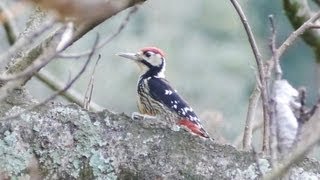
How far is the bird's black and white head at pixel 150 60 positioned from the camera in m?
6.05

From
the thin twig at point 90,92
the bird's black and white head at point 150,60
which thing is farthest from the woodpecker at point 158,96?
the thin twig at point 90,92

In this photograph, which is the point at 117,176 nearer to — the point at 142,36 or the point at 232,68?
the point at 142,36

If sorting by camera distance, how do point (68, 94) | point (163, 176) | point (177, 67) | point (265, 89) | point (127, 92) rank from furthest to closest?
1. point (177, 67)
2. point (127, 92)
3. point (68, 94)
4. point (163, 176)
5. point (265, 89)

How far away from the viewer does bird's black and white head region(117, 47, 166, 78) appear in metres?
6.05

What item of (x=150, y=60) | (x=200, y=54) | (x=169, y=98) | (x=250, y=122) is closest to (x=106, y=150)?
(x=250, y=122)

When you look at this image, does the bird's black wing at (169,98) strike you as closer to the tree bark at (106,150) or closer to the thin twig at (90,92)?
the thin twig at (90,92)

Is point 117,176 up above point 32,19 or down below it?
below

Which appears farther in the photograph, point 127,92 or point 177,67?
point 177,67

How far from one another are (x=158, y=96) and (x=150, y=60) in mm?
419

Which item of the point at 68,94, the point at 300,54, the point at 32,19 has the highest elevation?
the point at 32,19

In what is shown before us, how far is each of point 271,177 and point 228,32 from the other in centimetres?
1351

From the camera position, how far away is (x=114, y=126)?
11.7 feet

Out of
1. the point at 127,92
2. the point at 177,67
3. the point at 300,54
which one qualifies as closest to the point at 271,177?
the point at 127,92

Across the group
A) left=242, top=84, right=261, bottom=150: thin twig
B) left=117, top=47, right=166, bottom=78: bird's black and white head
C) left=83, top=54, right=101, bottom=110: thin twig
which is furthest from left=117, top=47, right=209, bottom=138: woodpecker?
left=83, top=54, right=101, bottom=110: thin twig
